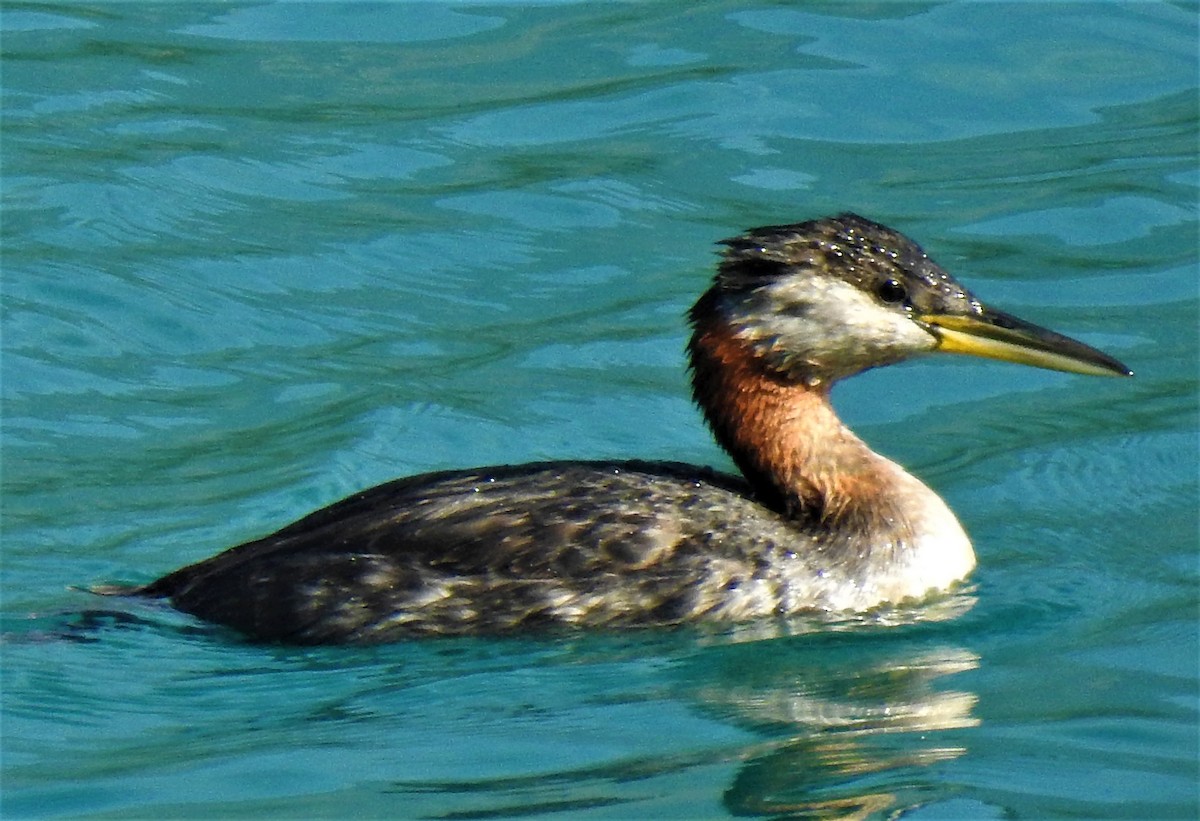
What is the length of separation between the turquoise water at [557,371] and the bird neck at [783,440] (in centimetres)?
54

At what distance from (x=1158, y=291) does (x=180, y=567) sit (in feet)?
17.1

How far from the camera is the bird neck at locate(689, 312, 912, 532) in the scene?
28.1ft

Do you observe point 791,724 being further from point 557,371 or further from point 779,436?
point 557,371

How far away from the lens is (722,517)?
8328 millimetres

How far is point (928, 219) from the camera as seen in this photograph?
1216 cm

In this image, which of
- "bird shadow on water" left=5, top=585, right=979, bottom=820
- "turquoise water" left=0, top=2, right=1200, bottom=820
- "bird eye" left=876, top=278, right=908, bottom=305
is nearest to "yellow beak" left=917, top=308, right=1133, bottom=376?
"bird eye" left=876, top=278, right=908, bottom=305

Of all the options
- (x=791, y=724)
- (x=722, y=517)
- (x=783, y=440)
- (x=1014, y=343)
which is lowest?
(x=791, y=724)

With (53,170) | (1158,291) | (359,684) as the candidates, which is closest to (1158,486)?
(1158,291)

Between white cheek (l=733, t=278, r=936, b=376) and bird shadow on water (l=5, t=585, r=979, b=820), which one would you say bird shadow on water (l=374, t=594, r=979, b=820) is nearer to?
bird shadow on water (l=5, t=585, r=979, b=820)

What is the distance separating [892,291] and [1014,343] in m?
0.51

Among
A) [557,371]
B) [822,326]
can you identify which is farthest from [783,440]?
[557,371]

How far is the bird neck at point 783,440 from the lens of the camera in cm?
856

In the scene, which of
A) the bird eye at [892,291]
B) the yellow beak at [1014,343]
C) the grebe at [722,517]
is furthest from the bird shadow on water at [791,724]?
the bird eye at [892,291]

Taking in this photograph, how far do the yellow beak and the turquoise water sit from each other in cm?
84
